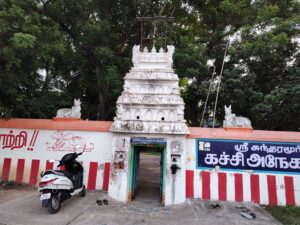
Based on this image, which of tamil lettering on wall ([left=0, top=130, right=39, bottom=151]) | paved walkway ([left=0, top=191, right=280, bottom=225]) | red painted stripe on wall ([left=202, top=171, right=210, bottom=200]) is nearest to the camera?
paved walkway ([left=0, top=191, right=280, bottom=225])

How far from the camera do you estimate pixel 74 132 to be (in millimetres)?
8477

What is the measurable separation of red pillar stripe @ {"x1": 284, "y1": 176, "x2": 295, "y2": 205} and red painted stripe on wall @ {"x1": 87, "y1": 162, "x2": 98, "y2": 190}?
642cm

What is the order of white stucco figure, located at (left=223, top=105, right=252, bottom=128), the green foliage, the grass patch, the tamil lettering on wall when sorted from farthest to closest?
the green foliage → the tamil lettering on wall → white stucco figure, located at (left=223, top=105, right=252, bottom=128) → the grass patch

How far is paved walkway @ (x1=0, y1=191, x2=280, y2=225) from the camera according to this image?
5.61m

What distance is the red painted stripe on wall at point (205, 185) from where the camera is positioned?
771 centimetres

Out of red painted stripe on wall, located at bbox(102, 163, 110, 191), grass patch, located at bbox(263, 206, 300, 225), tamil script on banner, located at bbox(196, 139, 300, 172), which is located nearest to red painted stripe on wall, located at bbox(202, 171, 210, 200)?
tamil script on banner, located at bbox(196, 139, 300, 172)

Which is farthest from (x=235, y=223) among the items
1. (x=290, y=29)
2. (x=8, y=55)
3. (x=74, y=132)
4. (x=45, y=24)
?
(x=290, y=29)

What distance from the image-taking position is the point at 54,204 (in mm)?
5996

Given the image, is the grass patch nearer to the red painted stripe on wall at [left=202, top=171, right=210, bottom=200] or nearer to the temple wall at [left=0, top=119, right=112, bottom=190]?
the red painted stripe on wall at [left=202, top=171, right=210, bottom=200]

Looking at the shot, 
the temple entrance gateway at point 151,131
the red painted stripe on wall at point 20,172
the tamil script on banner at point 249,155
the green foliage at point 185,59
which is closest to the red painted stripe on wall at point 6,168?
the red painted stripe on wall at point 20,172

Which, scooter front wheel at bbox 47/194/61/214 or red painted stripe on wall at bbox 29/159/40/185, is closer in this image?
scooter front wheel at bbox 47/194/61/214

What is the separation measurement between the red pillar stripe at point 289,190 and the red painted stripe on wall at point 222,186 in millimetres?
1926

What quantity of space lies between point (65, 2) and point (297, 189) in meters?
11.3

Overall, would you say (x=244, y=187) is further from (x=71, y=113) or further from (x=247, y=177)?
(x=71, y=113)
